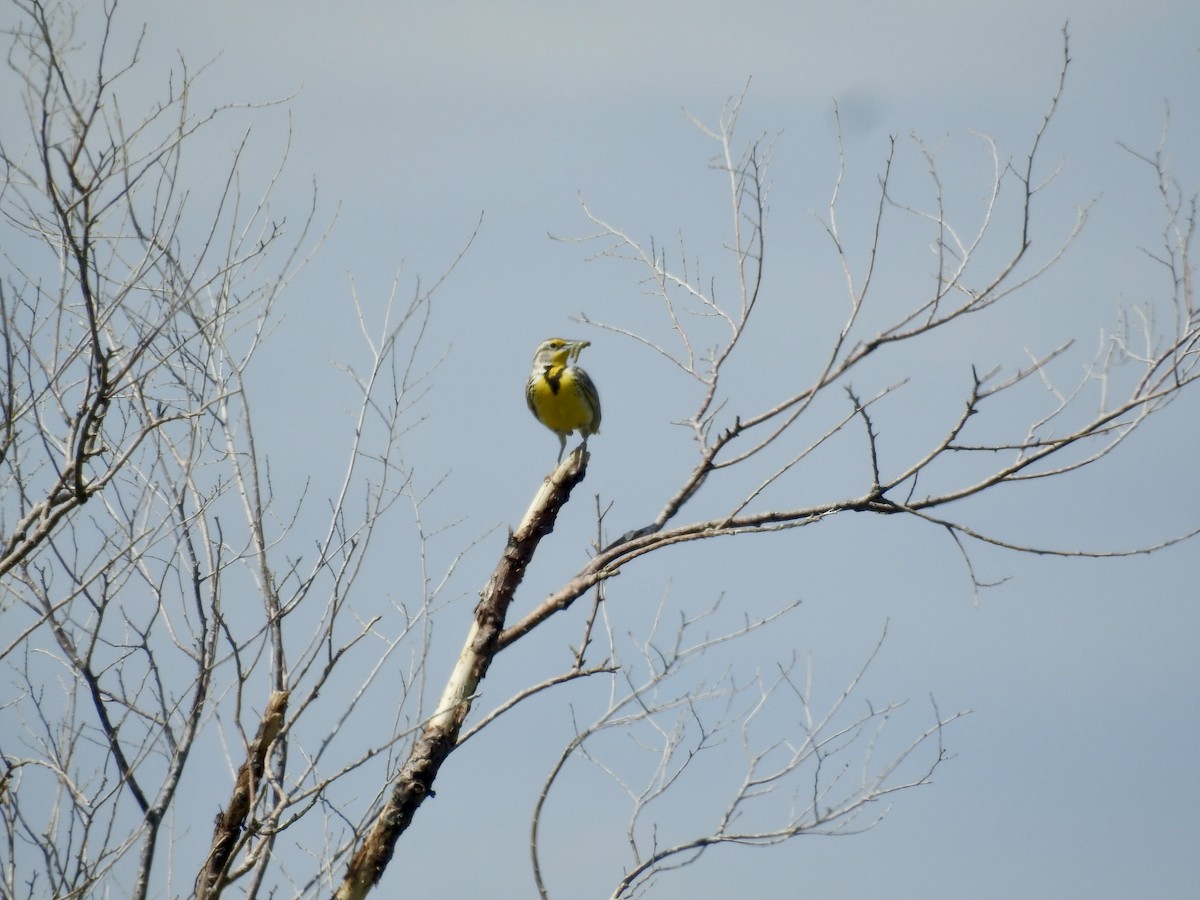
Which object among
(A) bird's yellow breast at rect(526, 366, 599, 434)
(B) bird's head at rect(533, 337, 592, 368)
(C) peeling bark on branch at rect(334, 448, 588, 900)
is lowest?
(C) peeling bark on branch at rect(334, 448, 588, 900)

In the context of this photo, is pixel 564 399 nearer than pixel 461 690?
No

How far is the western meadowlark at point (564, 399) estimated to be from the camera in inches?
376

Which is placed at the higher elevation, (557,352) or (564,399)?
(557,352)

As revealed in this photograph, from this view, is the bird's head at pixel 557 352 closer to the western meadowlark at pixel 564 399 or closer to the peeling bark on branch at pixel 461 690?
the western meadowlark at pixel 564 399

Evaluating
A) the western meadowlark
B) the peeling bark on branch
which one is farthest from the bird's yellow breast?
the peeling bark on branch

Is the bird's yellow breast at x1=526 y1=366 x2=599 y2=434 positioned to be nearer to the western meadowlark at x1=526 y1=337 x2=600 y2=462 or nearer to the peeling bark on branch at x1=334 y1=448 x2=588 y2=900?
the western meadowlark at x1=526 y1=337 x2=600 y2=462

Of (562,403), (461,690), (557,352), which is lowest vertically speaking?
(461,690)

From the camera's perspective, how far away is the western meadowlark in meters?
9.56

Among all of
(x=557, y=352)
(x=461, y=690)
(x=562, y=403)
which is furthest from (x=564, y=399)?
(x=461, y=690)

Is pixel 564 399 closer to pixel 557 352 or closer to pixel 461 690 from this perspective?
pixel 557 352

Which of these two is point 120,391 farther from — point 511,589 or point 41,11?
point 511,589

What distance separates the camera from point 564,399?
376 inches

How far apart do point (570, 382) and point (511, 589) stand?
3.90 meters

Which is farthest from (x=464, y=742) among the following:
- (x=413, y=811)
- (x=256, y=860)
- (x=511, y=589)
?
(x=256, y=860)
